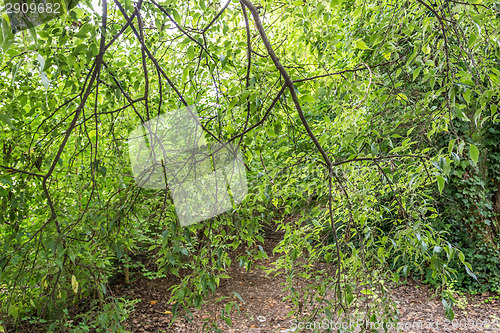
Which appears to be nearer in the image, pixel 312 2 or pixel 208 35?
pixel 312 2

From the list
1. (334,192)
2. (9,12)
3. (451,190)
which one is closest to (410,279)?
(451,190)

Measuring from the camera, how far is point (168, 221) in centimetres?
158

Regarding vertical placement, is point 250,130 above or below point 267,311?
above

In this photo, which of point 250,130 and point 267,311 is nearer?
point 250,130

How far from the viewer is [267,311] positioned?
4348 millimetres

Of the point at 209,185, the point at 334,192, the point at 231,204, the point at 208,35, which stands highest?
the point at 208,35

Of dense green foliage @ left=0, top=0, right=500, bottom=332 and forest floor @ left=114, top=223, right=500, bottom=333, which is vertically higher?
dense green foliage @ left=0, top=0, right=500, bottom=332

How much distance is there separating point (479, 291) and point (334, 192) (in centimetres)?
355

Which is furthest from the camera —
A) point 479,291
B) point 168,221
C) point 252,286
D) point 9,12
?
point 252,286

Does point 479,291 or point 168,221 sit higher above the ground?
point 168,221

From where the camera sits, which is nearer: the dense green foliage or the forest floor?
the dense green foliage

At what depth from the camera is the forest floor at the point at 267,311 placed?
148 inches

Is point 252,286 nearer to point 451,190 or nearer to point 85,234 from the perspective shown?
point 451,190

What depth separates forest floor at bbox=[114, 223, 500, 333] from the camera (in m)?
3.77
